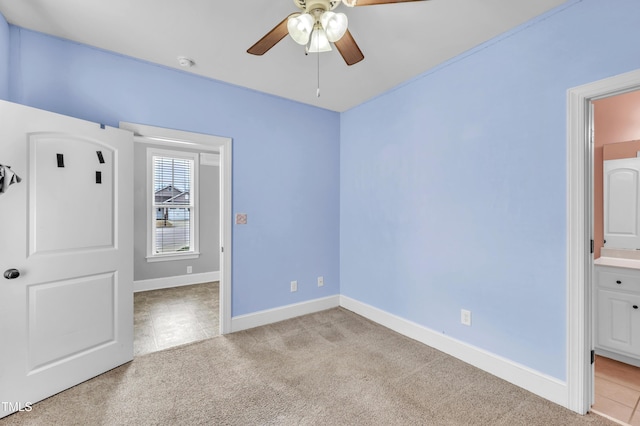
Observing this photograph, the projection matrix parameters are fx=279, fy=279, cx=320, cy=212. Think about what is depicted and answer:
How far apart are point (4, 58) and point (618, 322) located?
5403mm

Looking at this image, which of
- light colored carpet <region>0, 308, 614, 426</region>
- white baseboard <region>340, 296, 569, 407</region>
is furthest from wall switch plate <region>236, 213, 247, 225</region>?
white baseboard <region>340, 296, 569, 407</region>

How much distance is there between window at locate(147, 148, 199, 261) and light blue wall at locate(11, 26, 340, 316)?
7.93ft

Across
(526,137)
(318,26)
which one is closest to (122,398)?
(318,26)

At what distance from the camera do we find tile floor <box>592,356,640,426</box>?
188 cm

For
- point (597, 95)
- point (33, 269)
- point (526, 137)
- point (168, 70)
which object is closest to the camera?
point (597, 95)

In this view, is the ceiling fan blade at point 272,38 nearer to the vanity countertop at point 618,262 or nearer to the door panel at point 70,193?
the door panel at point 70,193

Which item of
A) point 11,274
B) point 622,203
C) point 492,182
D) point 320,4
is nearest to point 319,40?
point 320,4

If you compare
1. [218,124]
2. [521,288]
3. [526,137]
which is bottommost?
[521,288]

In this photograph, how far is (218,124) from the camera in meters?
3.02

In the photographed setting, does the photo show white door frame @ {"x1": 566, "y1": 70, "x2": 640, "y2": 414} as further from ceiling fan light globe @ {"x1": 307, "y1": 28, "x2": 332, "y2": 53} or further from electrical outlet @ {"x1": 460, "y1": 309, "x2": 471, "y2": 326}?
ceiling fan light globe @ {"x1": 307, "y1": 28, "x2": 332, "y2": 53}

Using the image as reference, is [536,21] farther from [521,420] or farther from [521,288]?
[521,420]

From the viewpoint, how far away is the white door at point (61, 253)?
1.83 m

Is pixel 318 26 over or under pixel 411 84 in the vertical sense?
under

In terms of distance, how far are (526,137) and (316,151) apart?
2.30m
